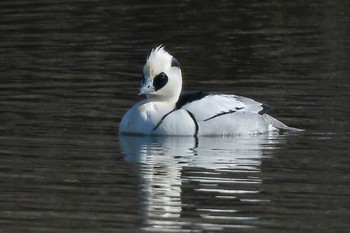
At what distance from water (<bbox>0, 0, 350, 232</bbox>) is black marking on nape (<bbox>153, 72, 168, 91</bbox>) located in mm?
709

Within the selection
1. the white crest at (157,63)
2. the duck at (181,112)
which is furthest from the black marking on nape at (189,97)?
the white crest at (157,63)

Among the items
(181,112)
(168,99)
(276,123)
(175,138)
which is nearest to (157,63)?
(168,99)

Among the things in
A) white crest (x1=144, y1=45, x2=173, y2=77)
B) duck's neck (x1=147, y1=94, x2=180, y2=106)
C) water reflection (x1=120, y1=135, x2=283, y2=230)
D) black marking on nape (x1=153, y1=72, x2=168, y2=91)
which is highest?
white crest (x1=144, y1=45, x2=173, y2=77)

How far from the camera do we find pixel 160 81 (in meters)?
16.8

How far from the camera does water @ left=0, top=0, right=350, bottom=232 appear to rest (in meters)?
12.1

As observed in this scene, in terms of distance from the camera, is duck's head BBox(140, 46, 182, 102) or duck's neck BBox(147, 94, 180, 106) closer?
duck's head BBox(140, 46, 182, 102)

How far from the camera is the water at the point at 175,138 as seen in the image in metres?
12.1

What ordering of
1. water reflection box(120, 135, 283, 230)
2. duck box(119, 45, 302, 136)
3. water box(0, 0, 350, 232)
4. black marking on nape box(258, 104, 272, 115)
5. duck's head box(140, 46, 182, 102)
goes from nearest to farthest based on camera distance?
1. water reflection box(120, 135, 283, 230)
2. water box(0, 0, 350, 232)
3. duck box(119, 45, 302, 136)
4. duck's head box(140, 46, 182, 102)
5. black marking on nape box(258, 104, 272, 115)

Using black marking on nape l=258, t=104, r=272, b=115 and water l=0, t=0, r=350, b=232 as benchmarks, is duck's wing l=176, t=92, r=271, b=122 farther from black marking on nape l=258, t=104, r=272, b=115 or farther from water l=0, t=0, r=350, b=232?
water l=0, t=0, r=350, b=232

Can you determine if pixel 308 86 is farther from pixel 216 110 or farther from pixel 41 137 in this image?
pixel 41 137

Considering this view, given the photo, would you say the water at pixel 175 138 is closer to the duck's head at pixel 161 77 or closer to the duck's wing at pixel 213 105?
the duck's wing at pixel 213 105

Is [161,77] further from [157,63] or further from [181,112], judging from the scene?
[181,112]

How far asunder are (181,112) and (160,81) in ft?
1.60

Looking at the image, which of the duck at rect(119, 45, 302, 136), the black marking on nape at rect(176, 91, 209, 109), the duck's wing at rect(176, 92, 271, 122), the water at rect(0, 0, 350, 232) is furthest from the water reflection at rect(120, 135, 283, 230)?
the black marking on nape at rect(176, 91, 209, 109)
